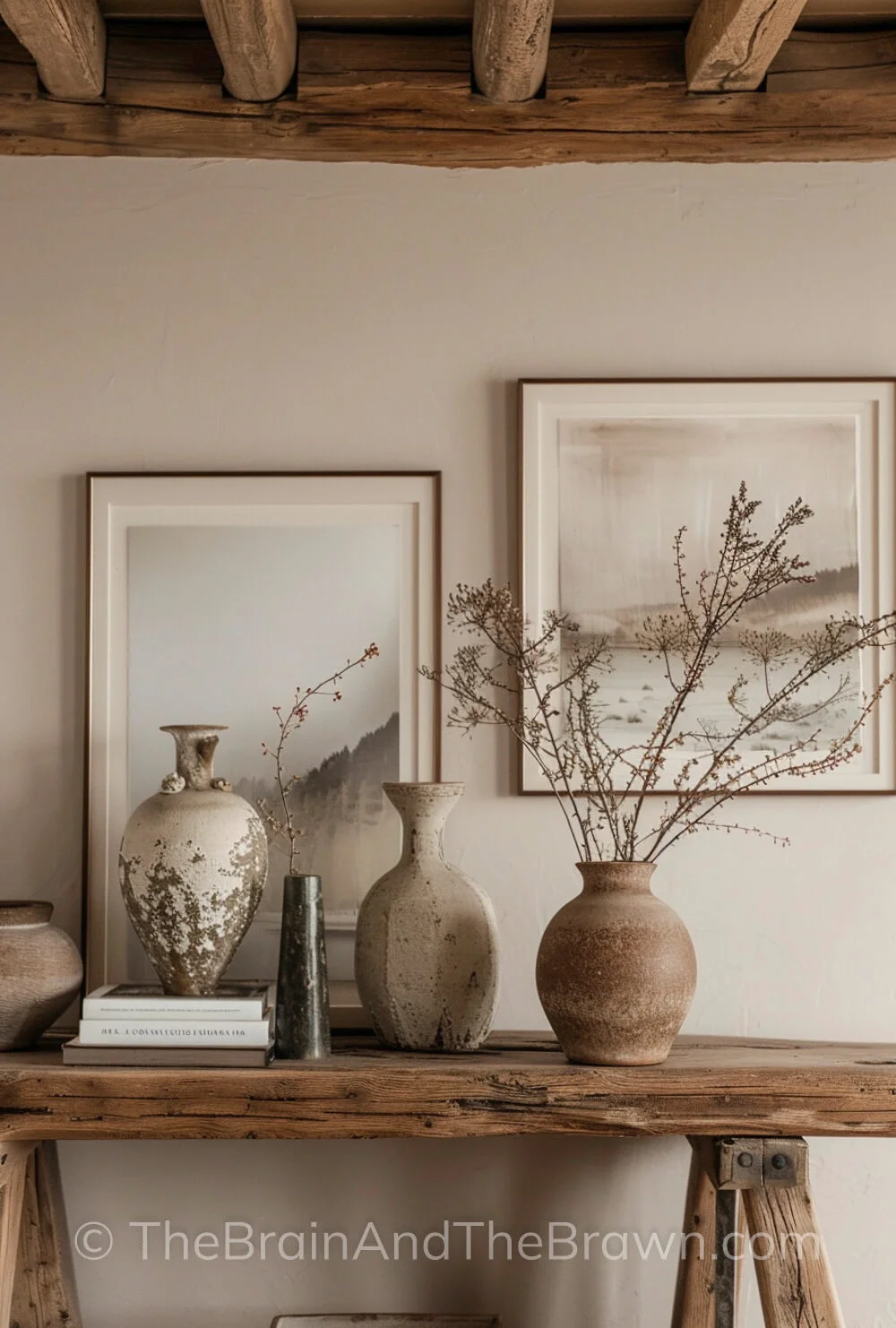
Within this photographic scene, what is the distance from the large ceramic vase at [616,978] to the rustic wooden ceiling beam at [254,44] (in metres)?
1.29

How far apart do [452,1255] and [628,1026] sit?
61 centimetres

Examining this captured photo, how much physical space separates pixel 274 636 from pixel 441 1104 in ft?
2.59

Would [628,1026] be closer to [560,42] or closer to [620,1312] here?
[620,1312]

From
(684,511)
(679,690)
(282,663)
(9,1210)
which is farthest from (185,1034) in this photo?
(684,511)

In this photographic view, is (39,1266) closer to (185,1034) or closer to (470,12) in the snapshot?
(185,1034)

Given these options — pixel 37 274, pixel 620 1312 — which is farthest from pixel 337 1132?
pixel 37 274

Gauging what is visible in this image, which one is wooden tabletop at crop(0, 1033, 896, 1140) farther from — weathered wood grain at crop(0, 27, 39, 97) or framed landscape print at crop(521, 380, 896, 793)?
weathered wood grain at crop(0, 27, 39, 97)

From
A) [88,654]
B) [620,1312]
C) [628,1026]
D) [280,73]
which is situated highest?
[280,73]

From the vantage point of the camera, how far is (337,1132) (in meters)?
1.59

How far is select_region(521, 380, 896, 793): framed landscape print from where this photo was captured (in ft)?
6.56

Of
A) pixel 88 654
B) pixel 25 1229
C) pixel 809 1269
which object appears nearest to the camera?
pixel 809 1269

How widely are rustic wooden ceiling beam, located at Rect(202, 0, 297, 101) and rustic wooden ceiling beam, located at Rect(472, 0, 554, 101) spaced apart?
0.95 feet

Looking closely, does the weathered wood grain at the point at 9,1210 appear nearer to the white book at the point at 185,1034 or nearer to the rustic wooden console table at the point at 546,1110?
the rustic wooden console table at the point at 546,1110

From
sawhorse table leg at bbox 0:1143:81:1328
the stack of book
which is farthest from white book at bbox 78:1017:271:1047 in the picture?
sawhorse table leg at bbox 0:1143:81:1328
